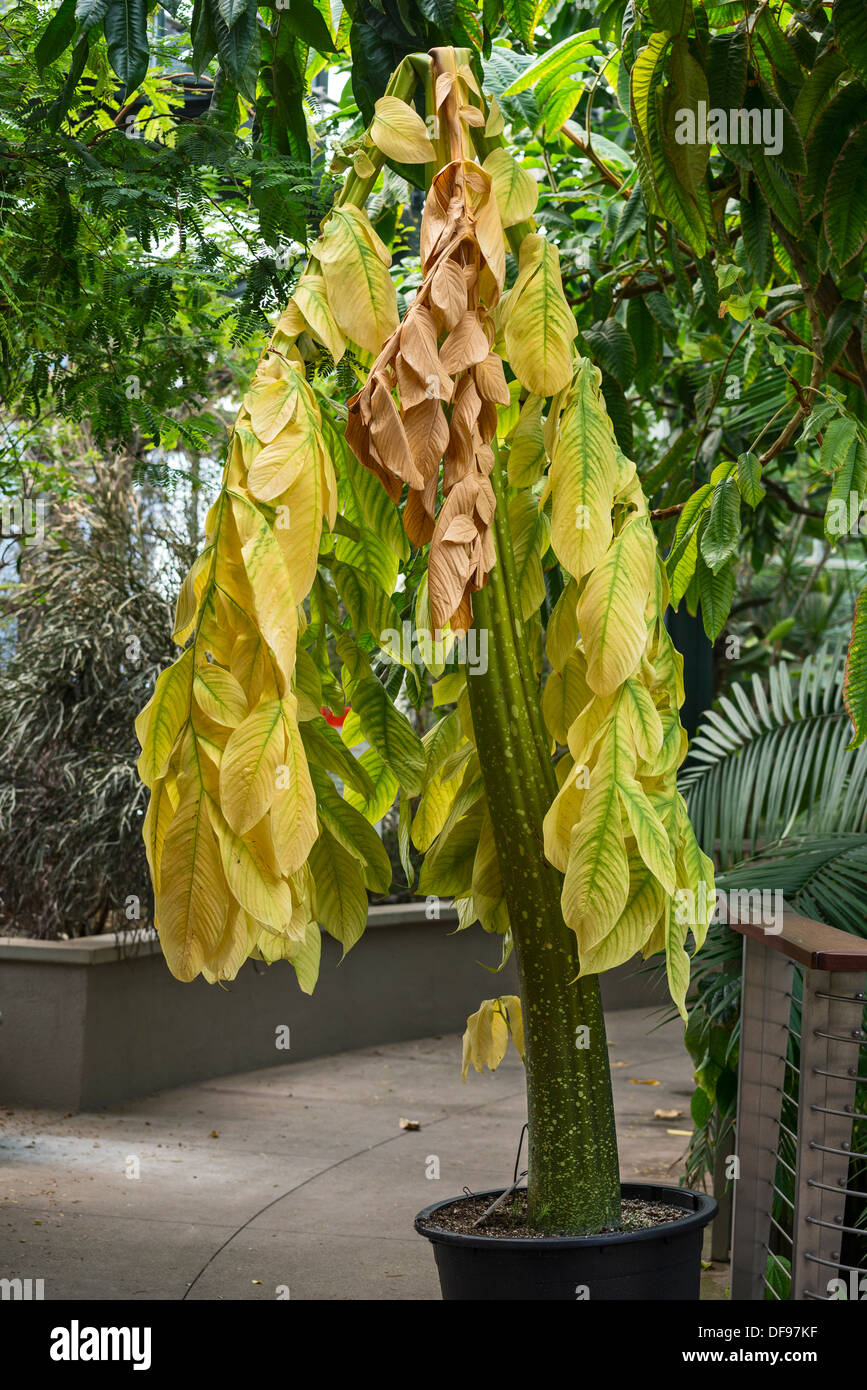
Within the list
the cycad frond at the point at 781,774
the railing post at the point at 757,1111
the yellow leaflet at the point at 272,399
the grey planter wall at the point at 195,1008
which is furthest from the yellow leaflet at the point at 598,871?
the grey planter wall at the point at 195,1008

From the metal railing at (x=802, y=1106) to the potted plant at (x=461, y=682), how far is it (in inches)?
8.6

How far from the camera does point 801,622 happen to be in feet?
35.4

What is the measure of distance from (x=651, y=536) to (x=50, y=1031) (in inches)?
166

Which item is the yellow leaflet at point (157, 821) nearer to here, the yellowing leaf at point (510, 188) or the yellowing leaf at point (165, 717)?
the yellowing leaf at point (165, 717)

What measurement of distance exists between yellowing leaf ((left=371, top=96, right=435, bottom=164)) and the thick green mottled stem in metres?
0.73

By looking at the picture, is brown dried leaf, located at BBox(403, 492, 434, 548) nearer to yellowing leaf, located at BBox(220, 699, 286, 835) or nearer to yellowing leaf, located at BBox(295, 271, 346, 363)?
yellowing leaf, located at BBox(295, 271, 346, 363)

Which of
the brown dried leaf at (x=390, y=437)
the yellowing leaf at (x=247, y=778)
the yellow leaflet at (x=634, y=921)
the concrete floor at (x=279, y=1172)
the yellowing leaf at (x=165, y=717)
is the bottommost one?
the concrete floor at (x=279, y=1172)

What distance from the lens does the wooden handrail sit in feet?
7.19

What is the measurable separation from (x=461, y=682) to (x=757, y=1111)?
40.5 inches

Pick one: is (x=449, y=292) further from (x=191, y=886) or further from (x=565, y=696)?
(x=191, y=886)

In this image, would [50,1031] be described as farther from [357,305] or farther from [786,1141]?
[357,305]

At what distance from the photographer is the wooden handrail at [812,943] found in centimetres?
219

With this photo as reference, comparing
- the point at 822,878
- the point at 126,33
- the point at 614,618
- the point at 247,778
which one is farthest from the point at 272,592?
the point at 822,878
